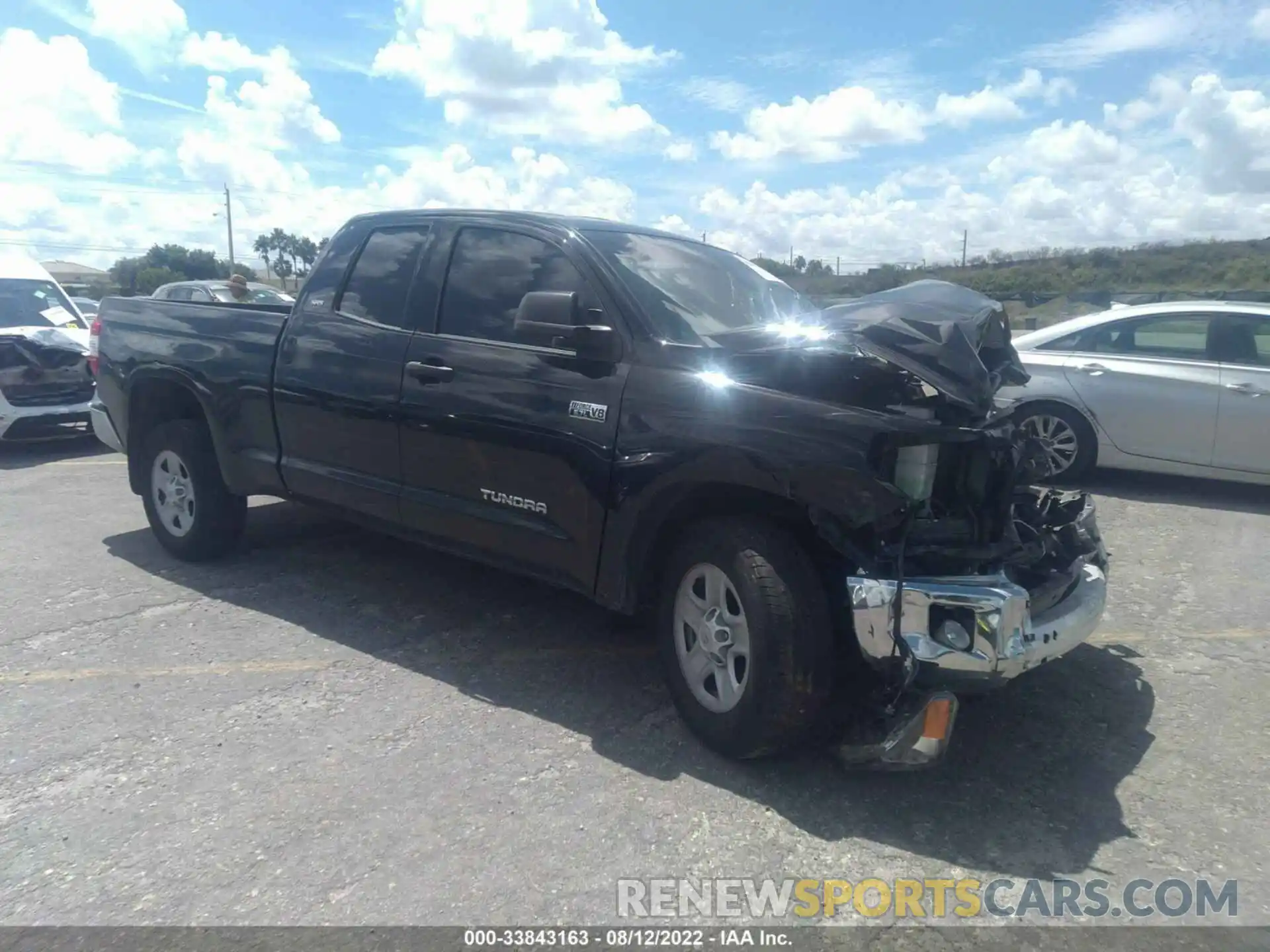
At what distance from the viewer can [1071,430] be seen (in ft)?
25.6

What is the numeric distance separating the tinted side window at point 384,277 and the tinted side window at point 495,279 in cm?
29

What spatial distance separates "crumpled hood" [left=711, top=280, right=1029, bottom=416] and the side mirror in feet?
1.52

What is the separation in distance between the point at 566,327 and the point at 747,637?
139cm

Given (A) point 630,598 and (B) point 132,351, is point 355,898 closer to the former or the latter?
(A) point 630,598

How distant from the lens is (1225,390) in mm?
7320

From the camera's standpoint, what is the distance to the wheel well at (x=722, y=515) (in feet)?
11.4

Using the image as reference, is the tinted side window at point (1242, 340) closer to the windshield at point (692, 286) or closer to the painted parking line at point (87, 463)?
the windshield at point (692, 286)

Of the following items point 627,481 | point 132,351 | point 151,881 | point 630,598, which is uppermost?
point 132,351

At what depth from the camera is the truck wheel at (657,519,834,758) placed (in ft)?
10.8

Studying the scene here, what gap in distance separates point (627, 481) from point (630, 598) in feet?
1.54


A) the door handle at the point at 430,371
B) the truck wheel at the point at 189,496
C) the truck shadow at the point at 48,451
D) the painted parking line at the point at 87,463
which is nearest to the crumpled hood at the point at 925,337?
the door handle at the point at 430,371

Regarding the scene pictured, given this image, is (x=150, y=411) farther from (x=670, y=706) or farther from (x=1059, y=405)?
(x=1059, y=405)

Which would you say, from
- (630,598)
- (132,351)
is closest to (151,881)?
(630,598)

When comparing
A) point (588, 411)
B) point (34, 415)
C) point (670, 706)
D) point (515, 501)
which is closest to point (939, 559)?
point (670, 706)
